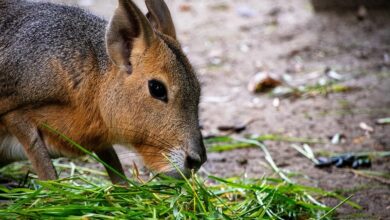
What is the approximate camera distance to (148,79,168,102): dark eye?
3000mm

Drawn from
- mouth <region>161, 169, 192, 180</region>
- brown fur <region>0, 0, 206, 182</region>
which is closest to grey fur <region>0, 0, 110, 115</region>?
brown fur <region>0, 0, 206, 182</region>

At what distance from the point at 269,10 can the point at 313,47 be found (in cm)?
159

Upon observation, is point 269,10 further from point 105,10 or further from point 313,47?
point 105,10

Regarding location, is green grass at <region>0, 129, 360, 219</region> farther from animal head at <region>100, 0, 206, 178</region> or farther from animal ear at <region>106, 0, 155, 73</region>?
animal ear at <region>106, 0, 155, 73</region>

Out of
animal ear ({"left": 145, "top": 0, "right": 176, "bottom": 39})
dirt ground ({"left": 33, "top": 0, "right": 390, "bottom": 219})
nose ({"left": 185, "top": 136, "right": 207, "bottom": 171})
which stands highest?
animal ear ({"left": 145, "top": 0, "right": 176, "bottom": 39})

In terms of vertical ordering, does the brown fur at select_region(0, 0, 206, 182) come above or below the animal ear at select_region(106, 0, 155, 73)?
below

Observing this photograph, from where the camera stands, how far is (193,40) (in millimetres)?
7363

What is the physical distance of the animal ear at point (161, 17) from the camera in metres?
3.36

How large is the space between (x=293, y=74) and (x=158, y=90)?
134 inches

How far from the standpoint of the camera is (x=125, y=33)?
3.09 m

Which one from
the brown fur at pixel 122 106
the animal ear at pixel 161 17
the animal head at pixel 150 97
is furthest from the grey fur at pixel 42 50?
the animal ear at pixel 161 17

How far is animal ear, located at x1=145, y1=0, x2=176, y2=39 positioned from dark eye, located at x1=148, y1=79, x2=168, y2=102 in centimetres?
48

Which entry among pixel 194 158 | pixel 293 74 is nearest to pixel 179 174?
pixel 194 158

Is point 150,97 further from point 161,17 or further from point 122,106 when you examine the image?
point 161,17
